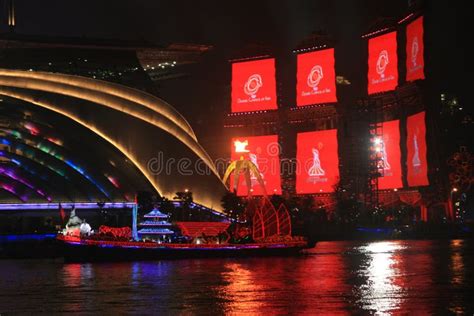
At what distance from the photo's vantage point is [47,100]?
114 m

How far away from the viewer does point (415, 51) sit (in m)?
131

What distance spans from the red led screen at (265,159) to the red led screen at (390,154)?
63.0 feet

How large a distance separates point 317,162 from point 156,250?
69774mm

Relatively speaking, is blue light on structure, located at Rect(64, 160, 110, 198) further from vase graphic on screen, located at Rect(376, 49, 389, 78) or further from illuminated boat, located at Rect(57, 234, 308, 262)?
vase graphic on screen, located at Rect(376, 49, 389, 78)

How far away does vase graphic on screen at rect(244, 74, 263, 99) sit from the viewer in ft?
511

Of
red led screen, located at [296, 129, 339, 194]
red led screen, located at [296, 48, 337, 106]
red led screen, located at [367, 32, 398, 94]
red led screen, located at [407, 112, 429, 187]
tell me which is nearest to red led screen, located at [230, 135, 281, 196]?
red led screen, located at [296, 129, 339, 194]

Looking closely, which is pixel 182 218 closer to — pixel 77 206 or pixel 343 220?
pixel 77 206

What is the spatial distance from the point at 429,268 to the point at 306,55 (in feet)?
293

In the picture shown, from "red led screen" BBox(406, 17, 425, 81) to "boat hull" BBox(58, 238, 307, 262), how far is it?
162 ft

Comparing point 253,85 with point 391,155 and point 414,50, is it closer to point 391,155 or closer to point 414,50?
point 391,155

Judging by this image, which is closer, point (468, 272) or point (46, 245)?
point (468, 272)

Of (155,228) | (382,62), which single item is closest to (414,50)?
(382,62)

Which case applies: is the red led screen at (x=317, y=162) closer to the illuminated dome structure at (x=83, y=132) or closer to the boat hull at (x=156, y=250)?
the illuminated dome structure at (x=83, y=132)

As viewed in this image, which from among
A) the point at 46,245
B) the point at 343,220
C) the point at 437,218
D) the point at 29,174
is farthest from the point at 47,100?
the point at 437,218
